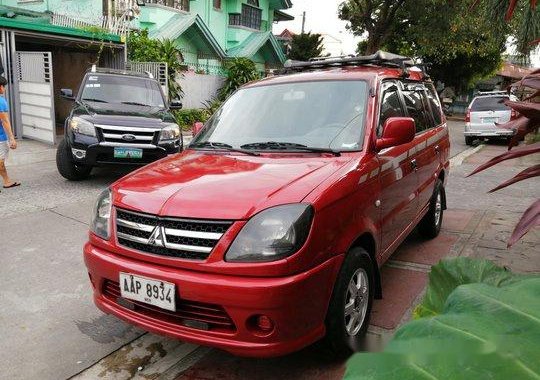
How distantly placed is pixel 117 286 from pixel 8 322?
120 cm

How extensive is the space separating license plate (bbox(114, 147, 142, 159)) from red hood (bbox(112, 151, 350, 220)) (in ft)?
14.0

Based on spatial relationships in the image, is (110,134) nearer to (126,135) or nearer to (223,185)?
(126,135)

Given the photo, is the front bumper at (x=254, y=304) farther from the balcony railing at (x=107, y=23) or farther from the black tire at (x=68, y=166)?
the balcony railing at (x=107, y=23)

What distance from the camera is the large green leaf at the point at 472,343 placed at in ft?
1.46

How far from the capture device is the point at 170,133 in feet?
25.7

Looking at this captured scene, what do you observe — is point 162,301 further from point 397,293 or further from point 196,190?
point 397,293

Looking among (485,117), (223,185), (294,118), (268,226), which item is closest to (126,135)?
(294,118)

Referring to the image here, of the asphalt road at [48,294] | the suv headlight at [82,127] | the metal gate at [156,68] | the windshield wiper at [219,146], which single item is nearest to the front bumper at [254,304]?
the asphalt road at [48,294]

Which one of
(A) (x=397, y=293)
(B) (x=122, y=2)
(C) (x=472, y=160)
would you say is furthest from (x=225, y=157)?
(B) (x=122, y=2)

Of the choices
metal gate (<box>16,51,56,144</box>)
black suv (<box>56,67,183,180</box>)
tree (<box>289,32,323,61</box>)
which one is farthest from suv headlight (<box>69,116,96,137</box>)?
tree (<box>289,32,323,61</box>)

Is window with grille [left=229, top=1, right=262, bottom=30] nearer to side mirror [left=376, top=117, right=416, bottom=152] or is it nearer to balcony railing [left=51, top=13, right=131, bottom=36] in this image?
balcony railing [left=51, top=13, right=131, bottom=36]

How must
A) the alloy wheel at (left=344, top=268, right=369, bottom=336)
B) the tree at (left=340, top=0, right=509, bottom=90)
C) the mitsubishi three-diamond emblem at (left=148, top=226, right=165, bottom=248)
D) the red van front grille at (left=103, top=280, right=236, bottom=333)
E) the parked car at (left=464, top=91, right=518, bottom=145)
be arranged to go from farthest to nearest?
the tree at (left=340, top=0, right=509, bottom=90) → the parked car at (left=464, top=91, right=518, bottom=145) → the alloy wheel at (left=344, top=268, right=369, bottom=336) → the mitsubishi three-diamond emblem at (left=148, top=226, right=165, bottom=248) → the red van front grille at (left=103, top=280, right=236, bottom=333)

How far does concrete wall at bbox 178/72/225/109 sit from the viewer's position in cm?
1725

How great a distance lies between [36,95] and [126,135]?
532cm
